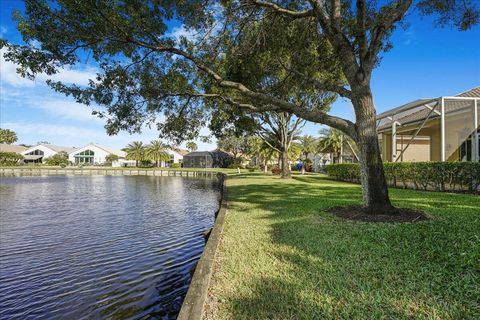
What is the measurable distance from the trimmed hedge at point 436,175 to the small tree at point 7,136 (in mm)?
113891

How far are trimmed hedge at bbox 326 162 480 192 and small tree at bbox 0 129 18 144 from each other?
113891mm

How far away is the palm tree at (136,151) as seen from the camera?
2761 inches

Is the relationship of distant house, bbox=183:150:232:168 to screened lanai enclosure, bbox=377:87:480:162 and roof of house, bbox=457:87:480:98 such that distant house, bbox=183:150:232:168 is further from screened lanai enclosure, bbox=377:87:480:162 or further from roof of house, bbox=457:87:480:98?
roof of house, bbox=457:87:480:98

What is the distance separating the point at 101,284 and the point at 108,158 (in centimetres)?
7669

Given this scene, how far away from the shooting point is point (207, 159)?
68.4 meters

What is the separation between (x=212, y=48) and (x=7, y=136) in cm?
11131

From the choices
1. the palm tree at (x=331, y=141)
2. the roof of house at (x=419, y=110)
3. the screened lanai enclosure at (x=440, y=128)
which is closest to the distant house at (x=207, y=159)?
the palm tree at (x=331, y=141)

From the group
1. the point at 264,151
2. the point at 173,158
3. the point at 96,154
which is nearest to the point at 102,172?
the point at 96,154

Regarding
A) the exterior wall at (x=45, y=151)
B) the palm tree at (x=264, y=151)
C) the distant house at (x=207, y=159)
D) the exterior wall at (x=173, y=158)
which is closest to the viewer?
the palm tree at (x=264, y=151)

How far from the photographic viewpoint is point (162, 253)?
7.99m

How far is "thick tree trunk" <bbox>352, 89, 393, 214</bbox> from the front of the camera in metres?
7.02

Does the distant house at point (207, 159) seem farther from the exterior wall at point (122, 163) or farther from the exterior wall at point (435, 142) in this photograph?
the exterior wall at point (435, 142)

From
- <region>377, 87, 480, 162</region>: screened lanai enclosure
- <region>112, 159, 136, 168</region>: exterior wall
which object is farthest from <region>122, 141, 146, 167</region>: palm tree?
<region>377, 87, 480, 162</region>: screened lanai enclosure

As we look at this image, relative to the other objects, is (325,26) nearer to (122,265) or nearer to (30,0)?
(30,0)
